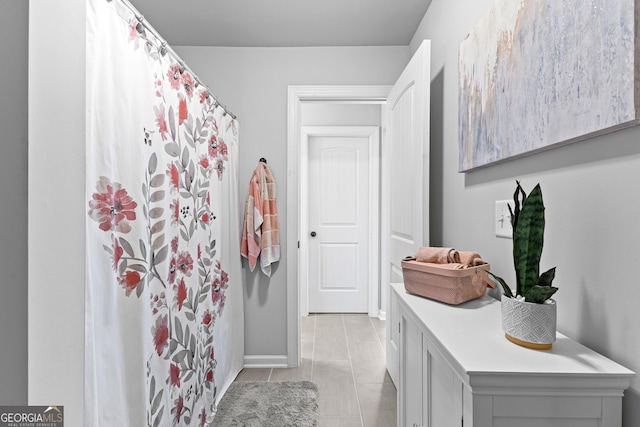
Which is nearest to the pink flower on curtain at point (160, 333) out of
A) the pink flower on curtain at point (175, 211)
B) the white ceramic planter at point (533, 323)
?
the pink flower on curtain at point (175, 211)

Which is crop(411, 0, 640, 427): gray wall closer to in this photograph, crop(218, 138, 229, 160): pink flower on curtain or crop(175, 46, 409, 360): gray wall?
crop(175, 46, 409, 360): gray wall

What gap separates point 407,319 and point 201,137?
137cm

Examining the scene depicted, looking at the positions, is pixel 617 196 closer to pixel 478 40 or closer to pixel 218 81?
pixel 478 40

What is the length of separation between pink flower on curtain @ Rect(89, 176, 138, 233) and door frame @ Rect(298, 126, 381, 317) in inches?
110

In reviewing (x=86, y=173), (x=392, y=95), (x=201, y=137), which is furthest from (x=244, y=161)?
(x=86, y=173)

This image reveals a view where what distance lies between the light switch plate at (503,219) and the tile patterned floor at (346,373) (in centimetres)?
132

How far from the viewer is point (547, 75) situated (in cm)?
96

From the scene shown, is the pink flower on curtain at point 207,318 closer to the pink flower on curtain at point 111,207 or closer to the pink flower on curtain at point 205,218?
the pink flower on curtain at point 205,218

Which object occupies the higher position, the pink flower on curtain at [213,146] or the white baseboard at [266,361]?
the pink flower on curtain at [213,146]

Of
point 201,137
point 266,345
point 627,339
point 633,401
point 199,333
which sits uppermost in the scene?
point 201,137

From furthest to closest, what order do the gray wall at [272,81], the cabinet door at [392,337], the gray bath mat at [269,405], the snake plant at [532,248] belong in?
1. the gray wall at [272,81]
2. the cabinet door at [392,337]
3. the gray bath mat at [269,405]
4. the snake plant at [532,248]

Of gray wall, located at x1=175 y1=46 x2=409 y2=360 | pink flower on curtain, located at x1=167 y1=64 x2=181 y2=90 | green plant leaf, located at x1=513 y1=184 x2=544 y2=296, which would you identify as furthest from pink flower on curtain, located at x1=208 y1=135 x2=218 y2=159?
green plant leaf, located at x1=513 y1=184 x2=544 y2=296

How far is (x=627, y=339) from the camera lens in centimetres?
75

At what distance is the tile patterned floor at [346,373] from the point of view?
2057 millimetres
